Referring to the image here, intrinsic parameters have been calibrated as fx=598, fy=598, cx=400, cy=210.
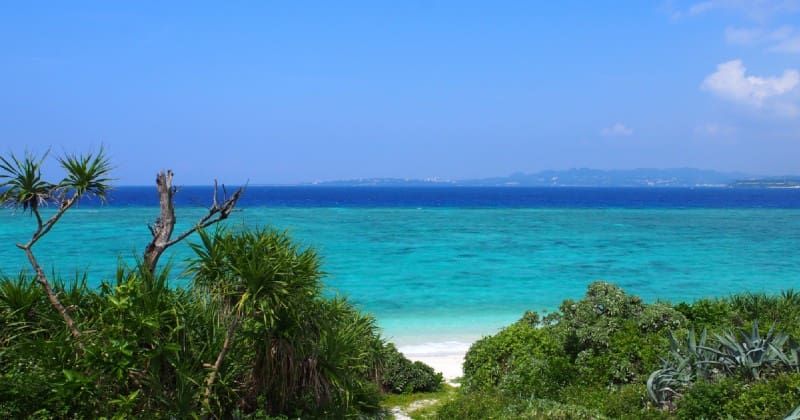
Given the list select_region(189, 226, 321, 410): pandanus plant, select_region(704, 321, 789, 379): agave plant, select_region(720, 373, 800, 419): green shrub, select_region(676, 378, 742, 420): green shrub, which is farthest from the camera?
select_region(704, 321, 789, 379): agave plant

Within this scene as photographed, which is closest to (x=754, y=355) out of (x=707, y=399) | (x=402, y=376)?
(x=707, y=399)

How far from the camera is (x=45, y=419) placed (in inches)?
255

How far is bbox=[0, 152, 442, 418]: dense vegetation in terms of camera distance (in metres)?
6.68

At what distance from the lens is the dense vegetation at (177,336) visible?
6.68 meters

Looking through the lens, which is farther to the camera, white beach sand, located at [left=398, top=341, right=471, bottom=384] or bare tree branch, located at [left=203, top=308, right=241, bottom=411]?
white beach sand, located at [left=398, top=341, right=471, bottom=384]

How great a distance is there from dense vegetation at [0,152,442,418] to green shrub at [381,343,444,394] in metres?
3.05

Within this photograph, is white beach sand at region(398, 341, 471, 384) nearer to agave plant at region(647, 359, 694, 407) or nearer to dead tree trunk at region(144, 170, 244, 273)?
agave plant at region(647, 359, 694, 407)

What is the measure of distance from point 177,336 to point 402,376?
18.6 feet

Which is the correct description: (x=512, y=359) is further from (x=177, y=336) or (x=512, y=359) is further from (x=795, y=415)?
(x=177, y=336)

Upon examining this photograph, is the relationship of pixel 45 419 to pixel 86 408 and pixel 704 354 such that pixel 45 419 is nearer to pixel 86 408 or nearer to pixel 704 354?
pixel 86 408

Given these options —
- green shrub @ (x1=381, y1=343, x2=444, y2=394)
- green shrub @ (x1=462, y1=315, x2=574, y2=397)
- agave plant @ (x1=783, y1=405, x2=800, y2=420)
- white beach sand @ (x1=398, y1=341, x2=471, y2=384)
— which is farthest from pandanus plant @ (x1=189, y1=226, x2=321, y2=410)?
white beach sand @ (x1=398, y1=341, x2=471, y2=384)

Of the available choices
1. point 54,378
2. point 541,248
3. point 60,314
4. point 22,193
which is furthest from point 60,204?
point 541,248

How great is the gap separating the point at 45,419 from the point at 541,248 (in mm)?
38267

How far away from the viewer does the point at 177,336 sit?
279 inches
